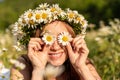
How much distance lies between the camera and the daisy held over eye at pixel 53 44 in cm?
439

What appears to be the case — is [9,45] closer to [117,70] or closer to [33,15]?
[117,70]

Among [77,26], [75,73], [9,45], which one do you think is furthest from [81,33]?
[9,45]

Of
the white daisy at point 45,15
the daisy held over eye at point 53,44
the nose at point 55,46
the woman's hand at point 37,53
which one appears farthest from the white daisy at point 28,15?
the nose at point 55,46

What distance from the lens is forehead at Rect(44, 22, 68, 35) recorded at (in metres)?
4.47

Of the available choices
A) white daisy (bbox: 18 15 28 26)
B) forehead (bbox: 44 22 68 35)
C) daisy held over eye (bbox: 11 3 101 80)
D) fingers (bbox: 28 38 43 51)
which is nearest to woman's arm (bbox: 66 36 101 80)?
daisy held over eye (bbox: 11 3 101 80)

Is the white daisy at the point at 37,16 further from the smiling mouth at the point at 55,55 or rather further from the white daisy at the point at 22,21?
the smiling mouth at the point at 55,55

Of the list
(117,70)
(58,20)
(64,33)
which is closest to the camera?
(64,33)

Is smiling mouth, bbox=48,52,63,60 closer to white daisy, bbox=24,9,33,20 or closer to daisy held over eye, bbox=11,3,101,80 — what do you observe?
daisy held over eye, bbox=11,3,101,80

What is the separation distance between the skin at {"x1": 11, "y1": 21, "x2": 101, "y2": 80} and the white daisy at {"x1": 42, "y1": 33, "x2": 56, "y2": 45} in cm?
8

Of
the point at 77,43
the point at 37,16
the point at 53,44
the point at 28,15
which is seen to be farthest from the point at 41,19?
the point at 77,43

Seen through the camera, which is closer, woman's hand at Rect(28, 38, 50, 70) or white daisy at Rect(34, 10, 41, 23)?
woman's hand at Rect(28, 38, 50, 70)

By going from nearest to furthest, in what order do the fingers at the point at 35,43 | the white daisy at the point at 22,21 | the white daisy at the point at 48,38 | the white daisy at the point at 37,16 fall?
the white daisy at the point at 48,38 < the fingers at the point at 35,43 < the white daisy at the point at 37,16 < the white daisy at the point at 22,21

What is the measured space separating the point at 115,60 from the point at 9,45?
3.76m

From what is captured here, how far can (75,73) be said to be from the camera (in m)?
4.72
